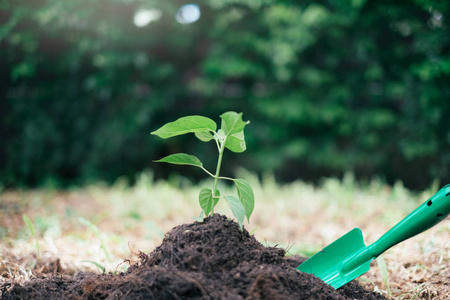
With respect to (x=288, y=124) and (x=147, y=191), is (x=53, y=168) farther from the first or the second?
(x=288, y=124)

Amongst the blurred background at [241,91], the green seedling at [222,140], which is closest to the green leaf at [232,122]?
the green seedling at [222,140]

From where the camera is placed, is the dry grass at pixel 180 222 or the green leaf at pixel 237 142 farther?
the dry grass at pixel 180 222

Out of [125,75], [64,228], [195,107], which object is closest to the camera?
[64,228]

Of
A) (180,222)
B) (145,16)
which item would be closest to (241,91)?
(145,16)

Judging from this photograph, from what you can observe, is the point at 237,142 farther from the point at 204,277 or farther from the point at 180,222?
the point at 180,222

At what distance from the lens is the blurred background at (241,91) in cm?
392

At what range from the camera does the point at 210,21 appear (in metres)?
4.48

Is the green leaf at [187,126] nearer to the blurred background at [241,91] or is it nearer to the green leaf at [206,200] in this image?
the green leaf at [206,200]

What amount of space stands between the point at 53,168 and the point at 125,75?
1448 millimetres

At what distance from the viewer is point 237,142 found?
1145 millimetres

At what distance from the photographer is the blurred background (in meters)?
3.92

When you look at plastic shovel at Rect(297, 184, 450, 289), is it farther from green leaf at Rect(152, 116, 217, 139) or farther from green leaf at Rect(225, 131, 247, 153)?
green leaf at Rect(152, 116, 217, 139)

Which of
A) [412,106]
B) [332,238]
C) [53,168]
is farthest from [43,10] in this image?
[412,106]

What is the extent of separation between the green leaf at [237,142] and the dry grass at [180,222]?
41 cm
